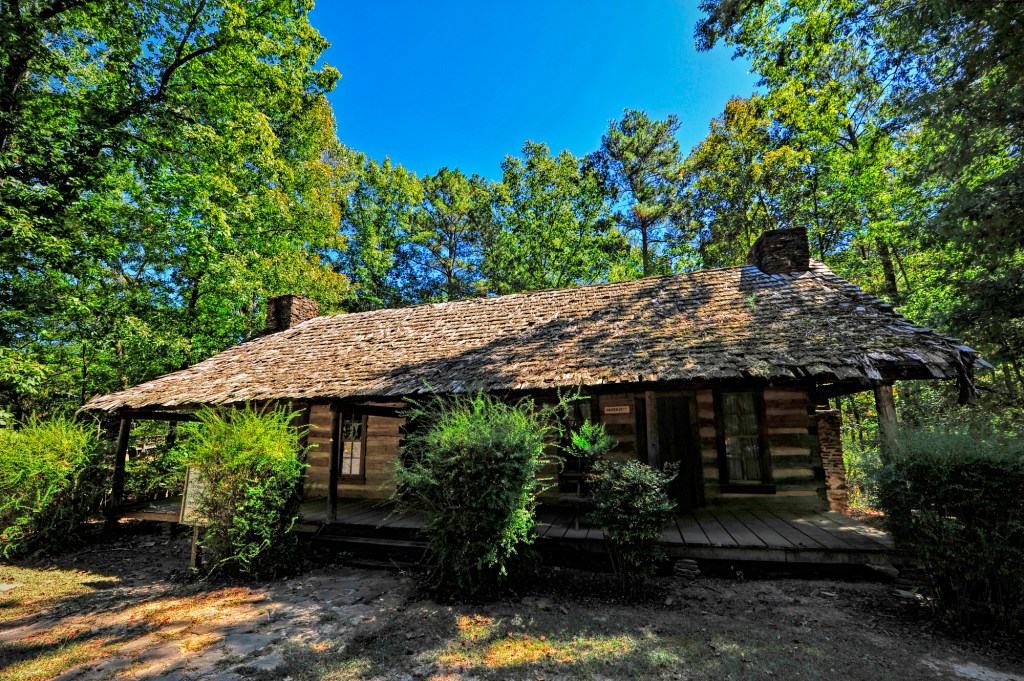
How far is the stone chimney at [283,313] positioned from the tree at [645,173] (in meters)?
16.6

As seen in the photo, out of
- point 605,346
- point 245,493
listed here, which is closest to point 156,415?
point 245,493

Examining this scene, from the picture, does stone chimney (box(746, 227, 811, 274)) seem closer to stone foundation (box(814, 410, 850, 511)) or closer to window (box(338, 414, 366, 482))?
stone foundation (box(814, 410, 850, 511))

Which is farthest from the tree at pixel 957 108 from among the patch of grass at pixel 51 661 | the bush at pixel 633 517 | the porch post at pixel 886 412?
the patch of grass at pixel 51 661

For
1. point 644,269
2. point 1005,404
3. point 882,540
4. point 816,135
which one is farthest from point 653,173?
point 882,540

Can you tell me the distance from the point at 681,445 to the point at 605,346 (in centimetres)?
287

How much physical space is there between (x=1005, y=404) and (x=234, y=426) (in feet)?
52.8

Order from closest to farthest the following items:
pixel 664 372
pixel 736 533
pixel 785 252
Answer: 1. pixel 736 533
2. pixel 664 372
3. pixel 785 252

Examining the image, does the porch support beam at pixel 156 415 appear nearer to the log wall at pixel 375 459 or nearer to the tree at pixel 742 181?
the log wall at pixel 375 459

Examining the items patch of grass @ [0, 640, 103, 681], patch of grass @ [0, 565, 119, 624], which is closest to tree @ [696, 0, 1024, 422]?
patch of grass @ [0, 640, 103, 681]

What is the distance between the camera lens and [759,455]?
8141 mm

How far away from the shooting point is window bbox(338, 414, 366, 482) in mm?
10320

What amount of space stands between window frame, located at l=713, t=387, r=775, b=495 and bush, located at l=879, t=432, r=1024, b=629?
3.71 m

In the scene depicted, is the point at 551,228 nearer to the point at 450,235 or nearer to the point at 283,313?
the point at 450,235

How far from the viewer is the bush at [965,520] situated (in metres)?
3.68
